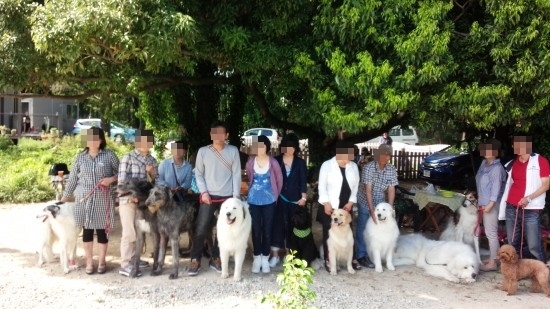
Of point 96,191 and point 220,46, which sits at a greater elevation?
point 220,46

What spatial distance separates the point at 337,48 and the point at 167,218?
307 cm

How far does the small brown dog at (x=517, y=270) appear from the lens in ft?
18.7

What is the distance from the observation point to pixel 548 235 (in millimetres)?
7141

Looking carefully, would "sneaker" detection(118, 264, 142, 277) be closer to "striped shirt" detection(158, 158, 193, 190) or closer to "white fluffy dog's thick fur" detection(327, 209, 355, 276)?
"striped shirt" detection(158, 158, 193, 190)

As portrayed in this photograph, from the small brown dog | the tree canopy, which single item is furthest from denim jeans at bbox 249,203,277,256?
the small brown dog

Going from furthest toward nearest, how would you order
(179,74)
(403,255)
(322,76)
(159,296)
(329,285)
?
(179,74) → (403,255) → (322,76) → (329,285) → (159,296)

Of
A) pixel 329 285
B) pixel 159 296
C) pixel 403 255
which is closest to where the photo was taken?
pixel 159 296

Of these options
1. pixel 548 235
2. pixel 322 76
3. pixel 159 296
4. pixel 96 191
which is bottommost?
pixel 159 296

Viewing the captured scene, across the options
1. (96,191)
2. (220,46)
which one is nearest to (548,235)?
(220,46)

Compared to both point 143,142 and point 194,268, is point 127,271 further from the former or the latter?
point 143,142

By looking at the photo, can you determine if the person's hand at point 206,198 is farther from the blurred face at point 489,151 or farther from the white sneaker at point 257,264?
the blurred face at point 489,151

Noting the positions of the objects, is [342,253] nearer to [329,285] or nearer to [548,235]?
[329,285]

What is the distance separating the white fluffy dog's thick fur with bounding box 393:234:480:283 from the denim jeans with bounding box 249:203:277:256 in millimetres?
1951

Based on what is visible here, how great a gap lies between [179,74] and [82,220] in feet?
13.4
